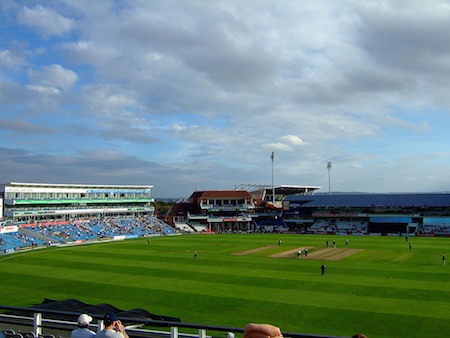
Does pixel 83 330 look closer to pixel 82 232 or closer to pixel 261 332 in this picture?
pixel 261 332

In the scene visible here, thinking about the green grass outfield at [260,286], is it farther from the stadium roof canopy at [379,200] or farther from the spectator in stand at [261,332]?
the stadium roof canopy at [379,200]

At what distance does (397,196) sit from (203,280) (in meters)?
56.9

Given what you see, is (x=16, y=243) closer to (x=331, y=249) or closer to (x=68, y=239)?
(x=68, y=239)

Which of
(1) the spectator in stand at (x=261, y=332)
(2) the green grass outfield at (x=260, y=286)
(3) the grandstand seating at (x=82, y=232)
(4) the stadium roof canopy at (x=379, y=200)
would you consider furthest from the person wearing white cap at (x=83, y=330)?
(4) the stadium roof canopy at (x=379, y=200)

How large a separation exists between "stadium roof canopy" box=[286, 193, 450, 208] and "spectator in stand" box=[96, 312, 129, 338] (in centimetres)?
7197

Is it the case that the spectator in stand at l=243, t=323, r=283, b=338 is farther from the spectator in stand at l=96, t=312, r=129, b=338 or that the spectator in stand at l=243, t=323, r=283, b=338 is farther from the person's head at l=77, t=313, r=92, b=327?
the person's head at l=77, t=313, r=92, b=327

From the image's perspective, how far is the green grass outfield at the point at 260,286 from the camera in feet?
63.6

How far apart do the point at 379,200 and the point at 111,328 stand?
252ft

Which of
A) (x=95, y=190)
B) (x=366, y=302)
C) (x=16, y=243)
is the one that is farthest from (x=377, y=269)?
(x=95, y=190)

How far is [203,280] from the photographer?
2902 centimetres

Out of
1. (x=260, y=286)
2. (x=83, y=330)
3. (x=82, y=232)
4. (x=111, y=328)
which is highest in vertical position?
(x=111, y=328)

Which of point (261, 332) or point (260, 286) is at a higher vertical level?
point (261, 332)

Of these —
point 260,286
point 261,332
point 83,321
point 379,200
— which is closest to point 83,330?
point 83,321

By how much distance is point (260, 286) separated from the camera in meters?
26.6
